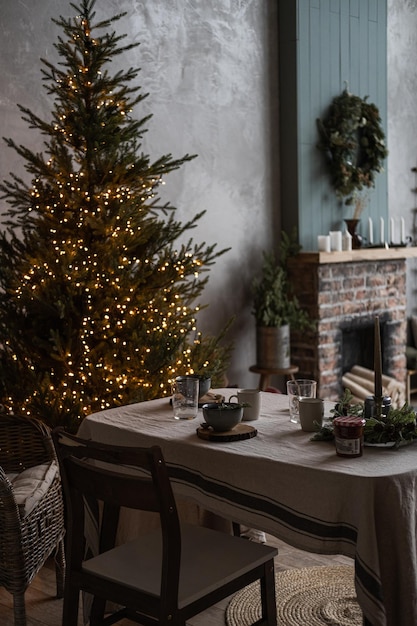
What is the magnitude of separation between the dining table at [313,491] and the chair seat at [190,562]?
0.10 meters

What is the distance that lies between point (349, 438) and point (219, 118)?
148 inches

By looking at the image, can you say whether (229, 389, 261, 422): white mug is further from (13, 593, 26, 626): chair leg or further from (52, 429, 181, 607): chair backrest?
(13, 593, 26, 626): chair leg

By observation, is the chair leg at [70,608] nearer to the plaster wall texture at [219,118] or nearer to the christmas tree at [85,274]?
the christmas tree at [85,274]

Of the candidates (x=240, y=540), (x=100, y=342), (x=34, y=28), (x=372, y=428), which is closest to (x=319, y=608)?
(x=240, y=540)

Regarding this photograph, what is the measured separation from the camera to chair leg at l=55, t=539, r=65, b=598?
3170mm

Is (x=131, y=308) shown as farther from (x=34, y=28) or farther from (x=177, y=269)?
(x=34, y=28)

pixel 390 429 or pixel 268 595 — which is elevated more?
pixel 390 429

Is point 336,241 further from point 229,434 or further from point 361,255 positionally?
point 229,434

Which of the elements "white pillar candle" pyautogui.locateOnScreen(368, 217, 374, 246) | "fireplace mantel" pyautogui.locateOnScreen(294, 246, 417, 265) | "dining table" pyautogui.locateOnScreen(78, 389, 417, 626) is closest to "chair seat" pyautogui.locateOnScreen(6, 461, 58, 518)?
"dining table" pyautogui.locateOnScreen(78, 389, 417, 626)

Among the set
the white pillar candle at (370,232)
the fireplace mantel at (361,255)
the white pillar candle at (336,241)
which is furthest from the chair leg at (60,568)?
the white pillar candle at (370,232)

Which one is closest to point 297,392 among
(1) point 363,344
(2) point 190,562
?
(2) point 190,562

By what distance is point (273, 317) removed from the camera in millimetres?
5605

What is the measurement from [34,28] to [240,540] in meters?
3.26

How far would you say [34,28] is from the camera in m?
4.56
